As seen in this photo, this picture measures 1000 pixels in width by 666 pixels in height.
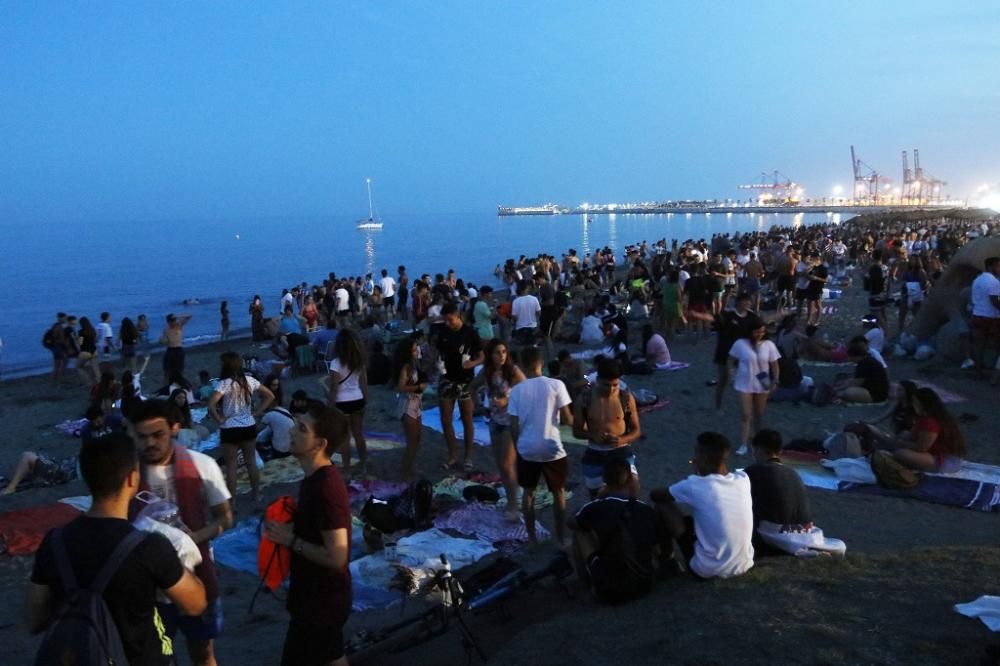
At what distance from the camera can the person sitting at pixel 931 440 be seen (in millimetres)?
6332

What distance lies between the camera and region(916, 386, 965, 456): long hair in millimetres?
6297

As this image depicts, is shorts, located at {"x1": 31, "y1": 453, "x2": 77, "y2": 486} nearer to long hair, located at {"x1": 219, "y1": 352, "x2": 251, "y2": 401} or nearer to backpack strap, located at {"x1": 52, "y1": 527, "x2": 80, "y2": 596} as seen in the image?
long hair, located at {"x1": 219, "y1": 352, "x2": 251, "y2": 401}

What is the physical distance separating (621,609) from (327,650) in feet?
6.07

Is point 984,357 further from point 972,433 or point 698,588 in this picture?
point 698,588

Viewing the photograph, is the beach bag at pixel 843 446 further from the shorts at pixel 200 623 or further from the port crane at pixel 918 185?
the port crane at pixel 918 185

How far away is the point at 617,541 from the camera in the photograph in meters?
4.11

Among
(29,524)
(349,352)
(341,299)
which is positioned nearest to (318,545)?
(349,352)

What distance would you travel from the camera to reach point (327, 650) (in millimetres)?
2932

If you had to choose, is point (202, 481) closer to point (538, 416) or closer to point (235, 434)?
point (538, 416)

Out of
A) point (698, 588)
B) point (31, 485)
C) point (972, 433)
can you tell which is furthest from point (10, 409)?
point (972, 433)

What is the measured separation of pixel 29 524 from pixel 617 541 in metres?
5.38

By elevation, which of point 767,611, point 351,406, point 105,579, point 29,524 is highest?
point 105,579

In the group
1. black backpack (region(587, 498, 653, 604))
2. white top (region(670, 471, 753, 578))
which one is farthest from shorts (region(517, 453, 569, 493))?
white top (region(670, 471, 753, 578))

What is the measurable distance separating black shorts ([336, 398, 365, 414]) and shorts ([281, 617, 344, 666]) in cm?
389
